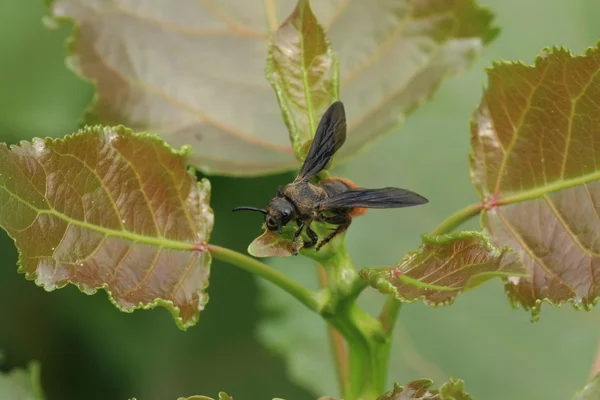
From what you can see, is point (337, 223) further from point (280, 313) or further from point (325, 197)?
point (280, 313)

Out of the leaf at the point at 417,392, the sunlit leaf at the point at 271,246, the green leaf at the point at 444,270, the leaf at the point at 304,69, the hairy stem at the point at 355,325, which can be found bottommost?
the leaf at the point at 417,392

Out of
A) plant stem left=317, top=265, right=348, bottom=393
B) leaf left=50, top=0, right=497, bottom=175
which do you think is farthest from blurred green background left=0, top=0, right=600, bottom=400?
leaf left=50, top=0, right=497, bottom=175

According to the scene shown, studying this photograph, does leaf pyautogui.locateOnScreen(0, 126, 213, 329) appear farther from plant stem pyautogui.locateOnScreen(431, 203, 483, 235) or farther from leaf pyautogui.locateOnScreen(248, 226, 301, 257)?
plant stem pyautogui.locateOnScreen(431, 203, 483, 235)

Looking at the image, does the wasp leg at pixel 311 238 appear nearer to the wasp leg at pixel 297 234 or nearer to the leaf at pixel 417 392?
the wasp leg at pixel 297 234

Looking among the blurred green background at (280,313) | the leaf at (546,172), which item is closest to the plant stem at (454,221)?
the leaf at (546,172)

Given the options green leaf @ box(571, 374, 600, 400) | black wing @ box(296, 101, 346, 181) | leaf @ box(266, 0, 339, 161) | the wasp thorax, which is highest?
leaf @ box(266, 0, 339, 161)

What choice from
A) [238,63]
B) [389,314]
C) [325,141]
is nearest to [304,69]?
[325,141]
